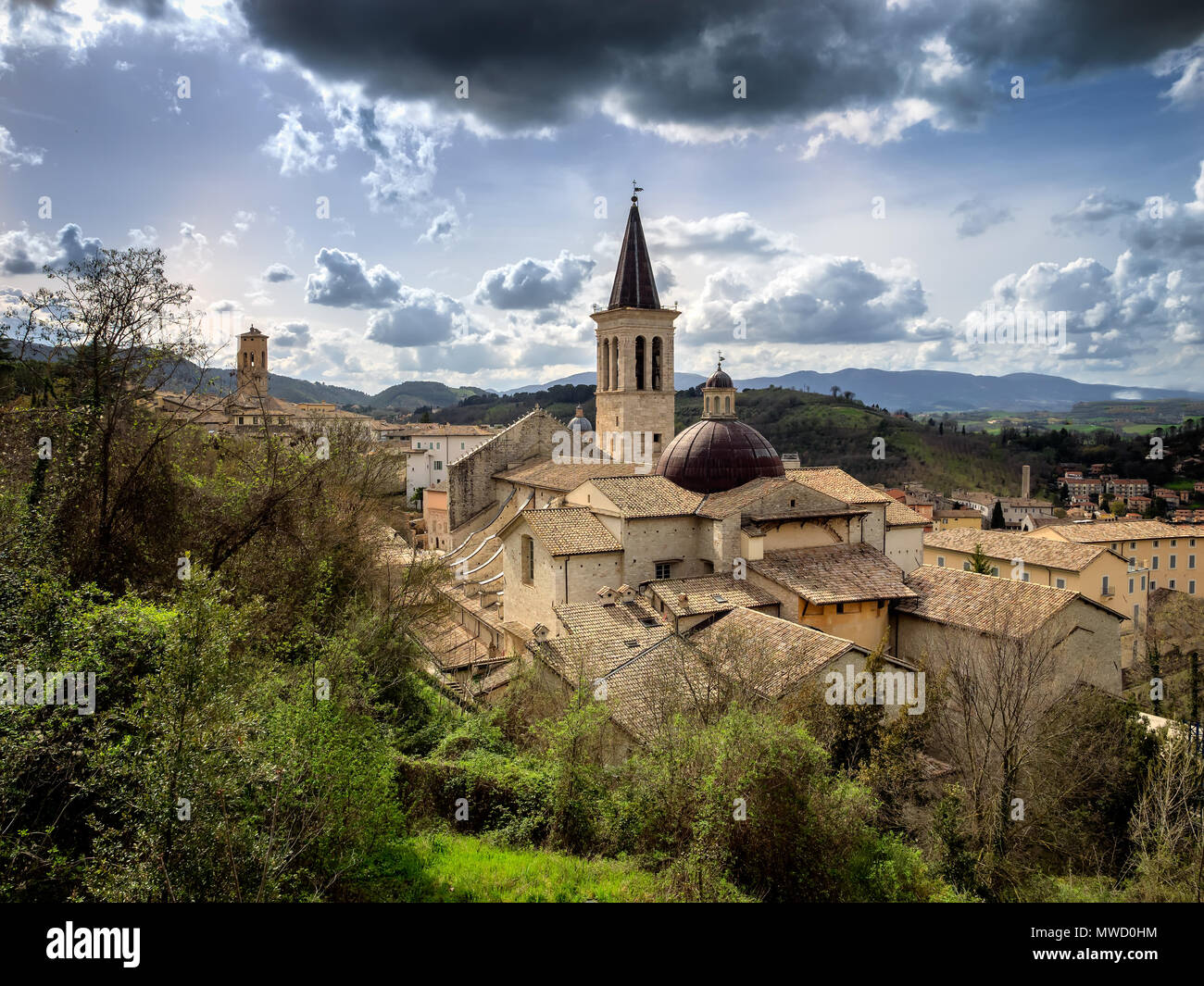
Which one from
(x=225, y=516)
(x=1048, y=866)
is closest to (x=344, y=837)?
(x=225, y=516)

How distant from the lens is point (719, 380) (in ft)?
99.0

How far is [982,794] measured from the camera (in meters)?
14.3

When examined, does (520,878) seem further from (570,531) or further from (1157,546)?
(1157,546)

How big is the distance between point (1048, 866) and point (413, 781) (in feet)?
42.5

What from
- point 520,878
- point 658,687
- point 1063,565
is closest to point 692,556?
point 658,687

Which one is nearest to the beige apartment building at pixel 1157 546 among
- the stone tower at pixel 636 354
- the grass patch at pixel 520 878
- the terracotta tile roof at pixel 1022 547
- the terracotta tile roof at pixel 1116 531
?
the terracotta tile roof at pixel 1116 531

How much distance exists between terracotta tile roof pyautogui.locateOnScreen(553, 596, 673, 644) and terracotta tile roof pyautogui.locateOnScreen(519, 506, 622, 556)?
1.97m

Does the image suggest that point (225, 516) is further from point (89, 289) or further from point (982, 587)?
point (982, 587)

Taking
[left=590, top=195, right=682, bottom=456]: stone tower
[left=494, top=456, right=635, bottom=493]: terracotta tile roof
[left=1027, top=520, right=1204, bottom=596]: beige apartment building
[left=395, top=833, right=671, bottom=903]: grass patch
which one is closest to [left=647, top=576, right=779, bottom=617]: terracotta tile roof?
[left=494, top=456, right=635, bottom=493]: terracotta tile roof

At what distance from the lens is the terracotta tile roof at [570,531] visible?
22547mm

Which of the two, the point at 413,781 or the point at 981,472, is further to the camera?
the point at 981,472

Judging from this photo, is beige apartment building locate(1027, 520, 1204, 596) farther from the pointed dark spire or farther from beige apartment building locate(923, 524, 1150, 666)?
the pointed dark spire

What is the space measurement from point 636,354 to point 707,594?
716 inches

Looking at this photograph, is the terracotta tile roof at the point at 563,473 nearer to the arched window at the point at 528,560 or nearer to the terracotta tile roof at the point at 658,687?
the arched window at the point at 528,560
